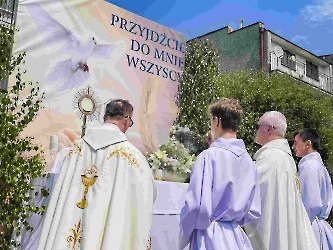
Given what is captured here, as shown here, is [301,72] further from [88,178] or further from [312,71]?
[88,178]

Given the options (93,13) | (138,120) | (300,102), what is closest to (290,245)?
(138,120)

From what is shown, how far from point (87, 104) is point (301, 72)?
17413mm

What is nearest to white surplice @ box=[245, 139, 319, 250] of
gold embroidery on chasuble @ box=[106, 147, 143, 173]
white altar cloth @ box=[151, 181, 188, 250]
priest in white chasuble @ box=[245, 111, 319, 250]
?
priest in white chasuble @ box=[245, 111, 319, 250]

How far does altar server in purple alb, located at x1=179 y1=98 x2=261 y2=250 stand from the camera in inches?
90.6

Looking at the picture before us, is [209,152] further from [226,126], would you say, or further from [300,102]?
[300,102]

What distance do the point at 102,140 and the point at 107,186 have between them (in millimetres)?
344

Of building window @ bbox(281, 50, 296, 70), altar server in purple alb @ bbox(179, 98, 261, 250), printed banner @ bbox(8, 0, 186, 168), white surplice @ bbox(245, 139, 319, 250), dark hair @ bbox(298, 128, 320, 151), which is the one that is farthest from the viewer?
building window @ bbox(281, 50, 296, 70)

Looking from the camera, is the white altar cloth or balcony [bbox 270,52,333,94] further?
balcony [bbox 270,52,333,94]

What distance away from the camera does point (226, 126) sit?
2588 mm

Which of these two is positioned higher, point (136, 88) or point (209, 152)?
point (136, 88)

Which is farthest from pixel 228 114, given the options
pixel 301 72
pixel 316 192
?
pixel 301 72

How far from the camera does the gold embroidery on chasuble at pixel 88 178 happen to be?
8.57ft

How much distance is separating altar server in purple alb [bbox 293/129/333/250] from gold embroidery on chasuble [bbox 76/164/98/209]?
2.17 m

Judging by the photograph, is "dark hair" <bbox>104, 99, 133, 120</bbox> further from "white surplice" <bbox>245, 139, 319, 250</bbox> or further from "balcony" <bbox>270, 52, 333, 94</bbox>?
"balcony" <bbox>270, 52, 333, 94</bbox>
